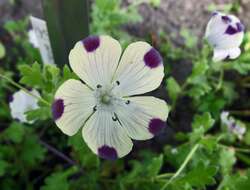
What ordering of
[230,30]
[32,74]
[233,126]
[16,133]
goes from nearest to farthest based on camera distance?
[32,74] < [230,30] < [16,133] < [233,126]

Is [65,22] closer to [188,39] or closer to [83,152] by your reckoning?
[83,152]

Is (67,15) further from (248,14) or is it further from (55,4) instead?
(248,14)

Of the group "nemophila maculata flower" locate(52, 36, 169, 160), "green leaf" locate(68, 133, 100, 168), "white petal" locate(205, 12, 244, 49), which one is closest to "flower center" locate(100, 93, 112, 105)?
"nemophila maculata flower" locate(52, 36, 169, 160)

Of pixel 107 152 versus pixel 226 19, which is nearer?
pixel 107 152

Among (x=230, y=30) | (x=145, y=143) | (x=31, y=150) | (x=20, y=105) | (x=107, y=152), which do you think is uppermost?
(x=230, y=30)

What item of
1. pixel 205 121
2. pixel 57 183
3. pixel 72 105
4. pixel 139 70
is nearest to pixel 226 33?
pixel 205 121

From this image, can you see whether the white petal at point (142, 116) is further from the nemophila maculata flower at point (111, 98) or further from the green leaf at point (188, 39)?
the green leaf at point (188, 39)

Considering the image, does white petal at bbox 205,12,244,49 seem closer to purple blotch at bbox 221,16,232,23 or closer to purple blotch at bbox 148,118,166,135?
purple blotch at bbox 221,16,232,23
